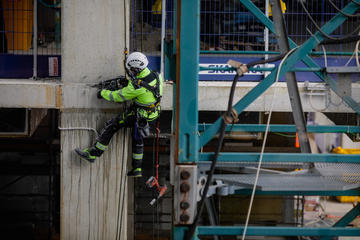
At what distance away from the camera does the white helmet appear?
6488mm

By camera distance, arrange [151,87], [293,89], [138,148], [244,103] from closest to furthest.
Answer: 1. [244,103]
2. [293,89]
3. [151,87]
4. [138,148]

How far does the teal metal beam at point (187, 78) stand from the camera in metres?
3.92

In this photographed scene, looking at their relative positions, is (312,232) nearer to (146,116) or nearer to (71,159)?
(146,116)

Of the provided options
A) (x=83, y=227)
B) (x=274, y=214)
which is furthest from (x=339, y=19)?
(x=274, y=214)

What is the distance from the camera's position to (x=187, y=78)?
399cm

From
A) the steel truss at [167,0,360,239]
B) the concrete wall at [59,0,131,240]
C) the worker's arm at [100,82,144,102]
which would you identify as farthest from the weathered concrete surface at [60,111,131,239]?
the steel truss at [167,0,360,239]

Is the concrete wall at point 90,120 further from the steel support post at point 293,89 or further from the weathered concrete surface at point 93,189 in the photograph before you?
the steel support post at point 293,89

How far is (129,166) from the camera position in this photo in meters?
7.45

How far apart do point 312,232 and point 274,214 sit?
731cm

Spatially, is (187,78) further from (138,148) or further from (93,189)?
(93,189)

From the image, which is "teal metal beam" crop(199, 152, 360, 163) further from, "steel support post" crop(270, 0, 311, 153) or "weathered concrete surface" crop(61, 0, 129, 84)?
"weathered concrete surface" crop(61, 0, 129, 84)

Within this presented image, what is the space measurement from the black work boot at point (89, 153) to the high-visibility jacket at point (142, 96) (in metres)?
0.89

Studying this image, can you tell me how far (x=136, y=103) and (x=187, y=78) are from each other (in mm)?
2939

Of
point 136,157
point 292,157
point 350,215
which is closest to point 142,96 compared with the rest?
point 136,157
